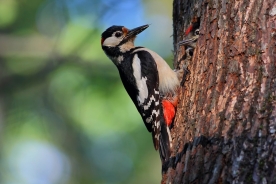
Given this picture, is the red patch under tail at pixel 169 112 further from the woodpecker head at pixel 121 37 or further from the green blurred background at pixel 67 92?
the green blurred background at pixel 67 92

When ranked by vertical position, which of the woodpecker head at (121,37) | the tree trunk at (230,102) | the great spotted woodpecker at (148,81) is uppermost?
the woodpecker head at (121,37)

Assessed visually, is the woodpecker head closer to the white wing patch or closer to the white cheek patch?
the white cheek patch

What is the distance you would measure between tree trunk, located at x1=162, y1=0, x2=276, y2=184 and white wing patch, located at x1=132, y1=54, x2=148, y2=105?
2.96 feet

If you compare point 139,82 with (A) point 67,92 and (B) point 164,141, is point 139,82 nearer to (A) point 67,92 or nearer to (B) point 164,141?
(B) point 164,141

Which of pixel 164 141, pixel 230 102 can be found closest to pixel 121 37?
pixel 164 141

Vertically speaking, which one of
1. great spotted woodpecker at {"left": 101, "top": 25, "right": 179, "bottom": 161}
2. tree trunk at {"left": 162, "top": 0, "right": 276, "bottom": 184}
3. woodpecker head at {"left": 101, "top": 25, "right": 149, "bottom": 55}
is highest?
woodpecker head at {"left": 101, "top": 25, "right": 149, "bottom": 55}

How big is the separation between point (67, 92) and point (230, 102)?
6038 millimetres

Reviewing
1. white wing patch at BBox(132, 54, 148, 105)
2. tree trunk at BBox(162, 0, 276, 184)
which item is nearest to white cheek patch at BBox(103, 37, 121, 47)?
white wing patch at BBox(132, 54, 148, 105)

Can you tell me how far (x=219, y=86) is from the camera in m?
2.79

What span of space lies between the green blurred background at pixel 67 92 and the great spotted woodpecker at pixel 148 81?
3060 millimetres

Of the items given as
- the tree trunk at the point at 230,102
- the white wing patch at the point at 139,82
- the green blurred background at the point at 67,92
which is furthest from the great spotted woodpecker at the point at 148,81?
the green blurred background at the point at 67,92

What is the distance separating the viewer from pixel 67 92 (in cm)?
841

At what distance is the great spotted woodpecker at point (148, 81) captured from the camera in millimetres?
3752

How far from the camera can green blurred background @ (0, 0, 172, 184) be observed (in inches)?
319
